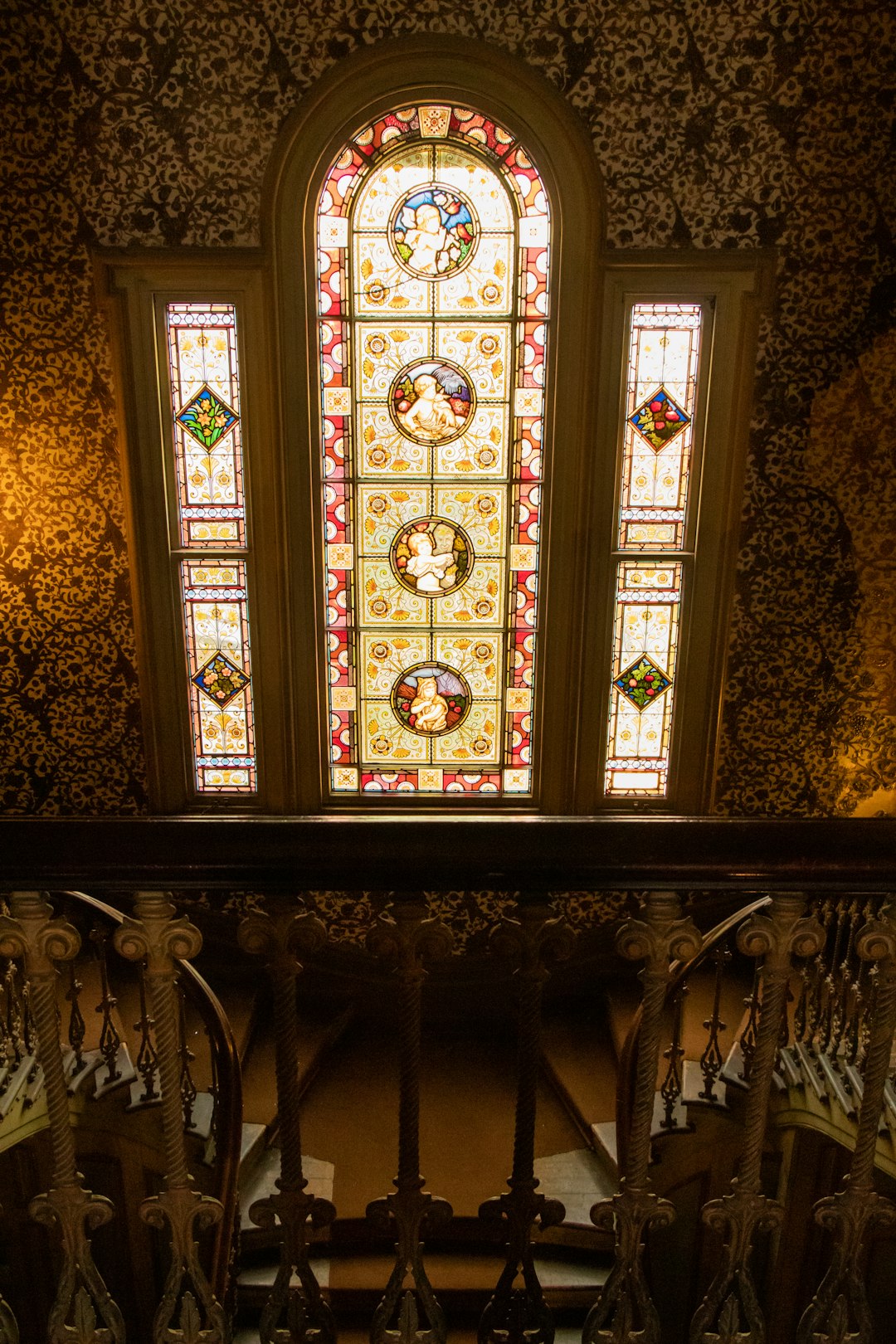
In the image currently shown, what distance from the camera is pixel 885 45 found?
332 centimetres

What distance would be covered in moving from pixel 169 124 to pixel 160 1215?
3532mm

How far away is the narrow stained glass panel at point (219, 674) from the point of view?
3.86 meters

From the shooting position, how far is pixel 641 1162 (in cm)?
109

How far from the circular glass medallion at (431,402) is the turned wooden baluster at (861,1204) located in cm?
304

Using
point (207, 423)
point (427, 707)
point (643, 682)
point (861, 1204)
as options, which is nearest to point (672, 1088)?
point (643, 682)

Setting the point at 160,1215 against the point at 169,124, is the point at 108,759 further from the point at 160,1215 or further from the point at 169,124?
the point at 160,1215

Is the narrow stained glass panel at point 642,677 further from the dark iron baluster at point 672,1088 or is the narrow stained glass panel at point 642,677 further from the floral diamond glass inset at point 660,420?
the dark iron baluster at point 672,1088

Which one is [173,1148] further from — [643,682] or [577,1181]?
[643,682]

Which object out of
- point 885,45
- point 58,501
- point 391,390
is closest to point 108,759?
point 58,501

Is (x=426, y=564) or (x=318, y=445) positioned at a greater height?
(x=318, y=445)

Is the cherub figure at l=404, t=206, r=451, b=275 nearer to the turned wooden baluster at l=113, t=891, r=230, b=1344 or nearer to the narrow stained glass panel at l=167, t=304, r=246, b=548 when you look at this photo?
the narrow stained glass panel at l=167, t=304, r=246, b=548

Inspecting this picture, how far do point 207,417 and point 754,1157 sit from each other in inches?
130

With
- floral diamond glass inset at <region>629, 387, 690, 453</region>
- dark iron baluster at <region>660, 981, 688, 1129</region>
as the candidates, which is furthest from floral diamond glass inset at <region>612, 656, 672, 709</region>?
dark iron baluster at <region>660, 981, 688, 1129</region>

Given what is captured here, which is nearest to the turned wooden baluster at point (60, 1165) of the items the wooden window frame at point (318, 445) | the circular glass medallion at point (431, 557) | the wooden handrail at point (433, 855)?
the wooden handrail at point (433, 855)
